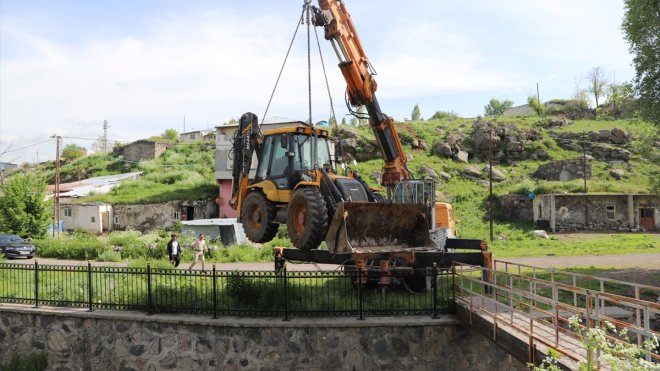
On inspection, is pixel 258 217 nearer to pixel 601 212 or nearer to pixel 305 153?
pixel 305 153

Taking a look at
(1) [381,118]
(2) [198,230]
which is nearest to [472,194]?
(2) [198,230]

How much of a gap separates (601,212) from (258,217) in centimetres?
3109

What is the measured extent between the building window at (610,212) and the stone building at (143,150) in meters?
45.6

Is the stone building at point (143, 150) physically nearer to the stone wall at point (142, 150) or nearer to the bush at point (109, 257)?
the stone wall at point (142, 150)

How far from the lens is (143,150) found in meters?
57.9

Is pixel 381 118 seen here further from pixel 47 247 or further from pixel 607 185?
pixel 607 185

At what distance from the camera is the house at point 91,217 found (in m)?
37.5

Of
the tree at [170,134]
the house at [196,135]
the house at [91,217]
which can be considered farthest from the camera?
the tree at [170,134]

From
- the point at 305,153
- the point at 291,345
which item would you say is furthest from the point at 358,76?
the point at 291,345

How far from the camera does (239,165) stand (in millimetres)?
13867

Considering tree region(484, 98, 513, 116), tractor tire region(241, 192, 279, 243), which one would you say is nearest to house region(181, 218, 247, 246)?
tractor tire region(241, 192, 279, 243)

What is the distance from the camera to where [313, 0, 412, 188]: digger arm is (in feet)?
48.6

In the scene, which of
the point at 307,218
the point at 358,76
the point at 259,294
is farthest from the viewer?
the point at 358,76

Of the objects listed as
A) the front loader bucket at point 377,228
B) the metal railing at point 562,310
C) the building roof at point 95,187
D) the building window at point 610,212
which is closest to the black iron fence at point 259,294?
the front loader bucket at point 377,228
